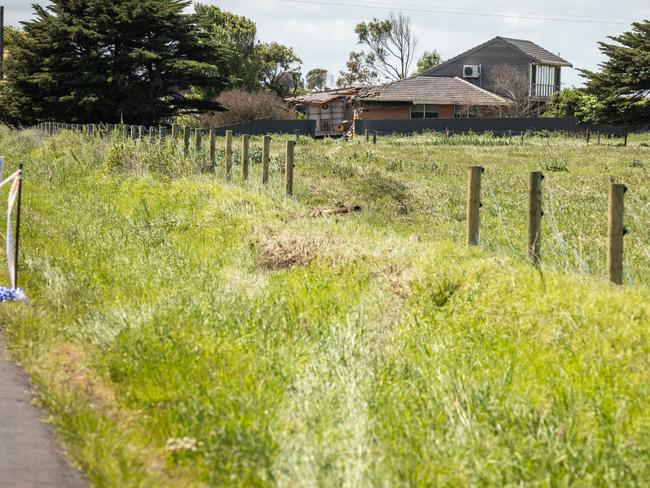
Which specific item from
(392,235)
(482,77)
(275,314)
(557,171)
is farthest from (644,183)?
(482,77)

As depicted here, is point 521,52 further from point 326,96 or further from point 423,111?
point 326,96

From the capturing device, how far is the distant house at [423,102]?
72.1 meters

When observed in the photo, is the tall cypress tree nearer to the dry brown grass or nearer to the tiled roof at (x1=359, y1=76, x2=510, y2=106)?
the tiled roof at (x1=359, y1=76, x2=510, y2=106)

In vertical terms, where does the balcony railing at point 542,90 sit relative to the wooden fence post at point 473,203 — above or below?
above

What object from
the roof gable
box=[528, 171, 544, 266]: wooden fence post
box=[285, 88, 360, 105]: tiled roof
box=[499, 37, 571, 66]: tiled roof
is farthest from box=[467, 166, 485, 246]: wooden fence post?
box=[499, 37, 571, 66]: tiled roof

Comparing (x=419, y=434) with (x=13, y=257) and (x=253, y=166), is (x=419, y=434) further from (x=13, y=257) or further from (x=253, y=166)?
(x=253, y=166)

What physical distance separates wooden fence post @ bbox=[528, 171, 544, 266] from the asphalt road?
5065mm

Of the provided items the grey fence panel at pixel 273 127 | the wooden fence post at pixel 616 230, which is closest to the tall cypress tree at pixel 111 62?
the grey fence panel at pixel 273 127

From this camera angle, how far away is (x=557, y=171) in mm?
28812

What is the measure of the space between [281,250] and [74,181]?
39.3 ft

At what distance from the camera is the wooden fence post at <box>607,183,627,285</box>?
26.4ft

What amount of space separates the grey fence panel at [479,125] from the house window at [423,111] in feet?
31.8

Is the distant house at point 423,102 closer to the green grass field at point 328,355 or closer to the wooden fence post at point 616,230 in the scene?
the green grass field at point 328,355

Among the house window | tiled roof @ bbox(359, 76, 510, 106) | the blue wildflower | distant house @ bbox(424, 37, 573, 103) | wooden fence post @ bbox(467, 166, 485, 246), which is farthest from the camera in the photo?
distant house @ bbox(424, 37, 573, 103)
